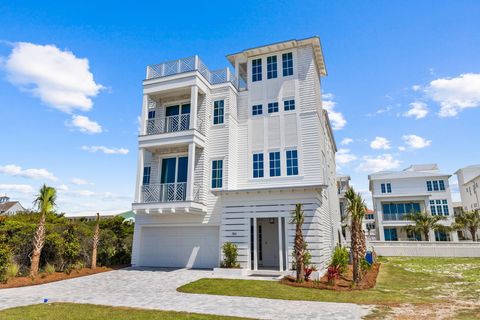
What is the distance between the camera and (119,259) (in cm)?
1834

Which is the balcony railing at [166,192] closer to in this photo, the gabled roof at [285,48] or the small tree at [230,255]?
the small tree at [230,255]

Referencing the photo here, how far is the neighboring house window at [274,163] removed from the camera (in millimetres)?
17031

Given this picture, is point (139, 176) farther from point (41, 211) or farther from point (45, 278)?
point (45, 278)

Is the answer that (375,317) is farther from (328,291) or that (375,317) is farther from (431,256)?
(431,256)

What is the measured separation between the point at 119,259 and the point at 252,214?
9376mm

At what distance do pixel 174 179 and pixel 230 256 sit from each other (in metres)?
6.02

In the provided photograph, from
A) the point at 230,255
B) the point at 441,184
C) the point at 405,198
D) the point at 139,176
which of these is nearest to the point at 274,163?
the point at 230,255

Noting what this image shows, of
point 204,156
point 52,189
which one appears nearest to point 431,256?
point 204,156

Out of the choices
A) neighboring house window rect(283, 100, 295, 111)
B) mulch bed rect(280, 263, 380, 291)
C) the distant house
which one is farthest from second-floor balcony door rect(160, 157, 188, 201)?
the distant house

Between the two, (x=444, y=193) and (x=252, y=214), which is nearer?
(x=252, y=214)

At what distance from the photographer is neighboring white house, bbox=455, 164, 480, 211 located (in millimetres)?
46156

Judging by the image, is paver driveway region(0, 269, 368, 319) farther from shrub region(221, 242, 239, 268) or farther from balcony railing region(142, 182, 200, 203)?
balcony railing region(142, 182, 200, 203)

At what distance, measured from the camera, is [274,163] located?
1720 cm

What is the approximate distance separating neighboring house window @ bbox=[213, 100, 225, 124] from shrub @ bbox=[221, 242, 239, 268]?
7.50m
